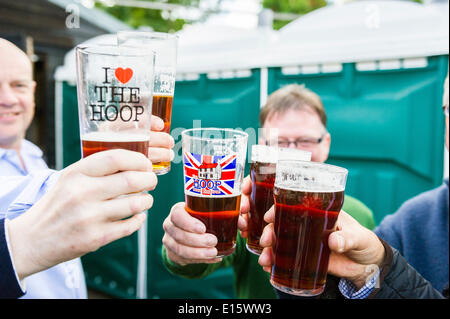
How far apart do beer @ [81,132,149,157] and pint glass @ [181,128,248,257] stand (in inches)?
5.4

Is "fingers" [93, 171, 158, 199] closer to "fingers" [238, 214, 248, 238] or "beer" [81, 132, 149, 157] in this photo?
"beer" [81, 132, 149, 157]

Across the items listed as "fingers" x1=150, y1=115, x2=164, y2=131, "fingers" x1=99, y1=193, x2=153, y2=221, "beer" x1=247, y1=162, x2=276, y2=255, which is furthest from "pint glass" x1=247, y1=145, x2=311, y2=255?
"fingers" x1=99, y1=193, x2=153, y2=221

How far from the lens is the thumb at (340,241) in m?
0.78

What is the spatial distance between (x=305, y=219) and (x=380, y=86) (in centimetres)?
161

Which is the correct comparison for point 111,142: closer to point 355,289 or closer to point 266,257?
point 266,257

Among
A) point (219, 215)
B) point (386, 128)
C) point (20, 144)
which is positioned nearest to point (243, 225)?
point (219, 215)

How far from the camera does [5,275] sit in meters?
0.62

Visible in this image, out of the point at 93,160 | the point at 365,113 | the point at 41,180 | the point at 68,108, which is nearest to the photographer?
the point at 93,160

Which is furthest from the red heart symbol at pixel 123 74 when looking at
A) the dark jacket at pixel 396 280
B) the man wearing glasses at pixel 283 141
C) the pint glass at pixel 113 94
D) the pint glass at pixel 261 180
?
the dark jacket at pixel 396 280

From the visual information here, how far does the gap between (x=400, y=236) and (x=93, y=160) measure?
1.22m

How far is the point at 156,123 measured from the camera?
2.66 feet

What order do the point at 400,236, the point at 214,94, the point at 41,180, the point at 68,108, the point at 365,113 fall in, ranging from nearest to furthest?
the point at 41,180
the point at 400,236
the point at 365,113
the point at 214,94
the point at 68,108
